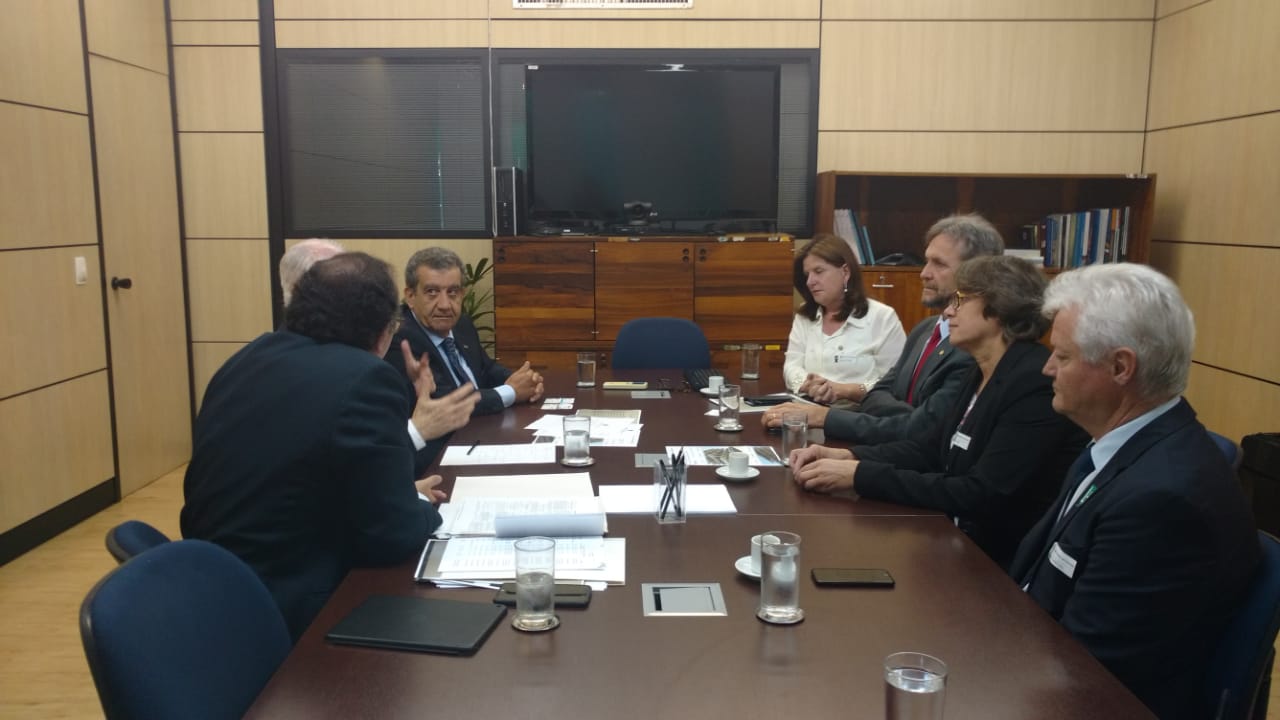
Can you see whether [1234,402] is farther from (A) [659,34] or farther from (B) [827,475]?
(A) [659,34]

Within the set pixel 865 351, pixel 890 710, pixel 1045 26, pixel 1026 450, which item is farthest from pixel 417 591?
pixel 1045 26

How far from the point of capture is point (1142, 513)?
1684 millimetres

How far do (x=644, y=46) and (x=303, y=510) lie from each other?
461cm

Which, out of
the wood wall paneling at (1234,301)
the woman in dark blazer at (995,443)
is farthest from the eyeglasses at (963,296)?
the wood wall paneling at (1234,301)

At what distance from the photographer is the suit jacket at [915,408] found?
2949mm

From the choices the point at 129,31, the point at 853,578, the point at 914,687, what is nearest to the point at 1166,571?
the point at 853,578

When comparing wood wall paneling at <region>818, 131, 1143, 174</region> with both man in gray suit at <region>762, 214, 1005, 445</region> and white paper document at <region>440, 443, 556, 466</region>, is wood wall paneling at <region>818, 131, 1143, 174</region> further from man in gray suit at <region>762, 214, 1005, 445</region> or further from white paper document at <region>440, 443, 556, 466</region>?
white paper document at <region>440, 443, 556, 466</region>

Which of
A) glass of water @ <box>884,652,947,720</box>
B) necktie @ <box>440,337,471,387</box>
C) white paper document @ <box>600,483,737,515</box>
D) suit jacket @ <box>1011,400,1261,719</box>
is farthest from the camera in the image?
necktie @ <box>440,337,471,387</box>

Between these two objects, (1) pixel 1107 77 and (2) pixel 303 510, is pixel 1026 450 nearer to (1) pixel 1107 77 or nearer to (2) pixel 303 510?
(2) pixel 303 510

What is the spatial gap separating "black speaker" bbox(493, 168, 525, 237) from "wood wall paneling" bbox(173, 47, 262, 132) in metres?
1.65

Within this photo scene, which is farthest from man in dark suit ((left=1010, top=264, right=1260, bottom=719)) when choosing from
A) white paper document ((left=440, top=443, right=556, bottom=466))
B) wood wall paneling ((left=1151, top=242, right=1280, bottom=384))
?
wood wall paneling ((left=1151, top=242, right=1280, bottom=384))

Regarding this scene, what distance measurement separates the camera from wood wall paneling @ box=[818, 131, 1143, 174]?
598 centimetres

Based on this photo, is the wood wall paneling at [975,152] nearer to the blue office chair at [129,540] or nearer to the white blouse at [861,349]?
the white blouse at [861,349]

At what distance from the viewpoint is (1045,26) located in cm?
588
